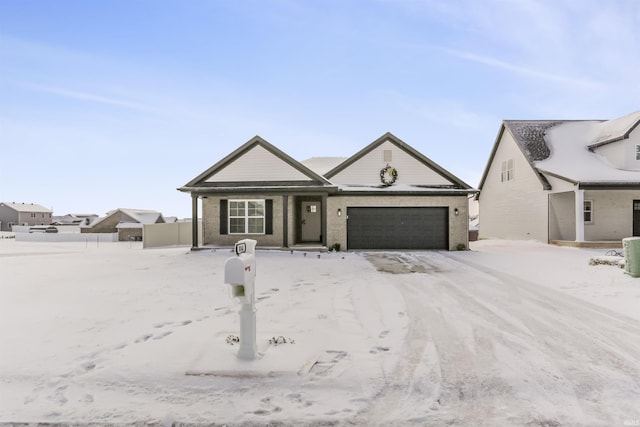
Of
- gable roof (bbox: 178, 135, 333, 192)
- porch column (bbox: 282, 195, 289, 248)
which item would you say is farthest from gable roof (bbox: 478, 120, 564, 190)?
porch column (bbox: 282, 195, 289, 248)

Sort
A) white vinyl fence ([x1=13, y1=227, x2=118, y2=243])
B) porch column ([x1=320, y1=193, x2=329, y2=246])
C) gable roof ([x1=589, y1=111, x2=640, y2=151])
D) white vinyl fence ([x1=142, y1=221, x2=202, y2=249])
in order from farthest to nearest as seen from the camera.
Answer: white vinyl fence ([x1=13, y1=227, x2=118, y2=243]) < white vinyl fence ([x1=142, y1=221, x2=202, y2=249]) < gable roof ([x1=589, y1=111, x2=640, y2=151]) < porch column ([x1=320, y1=193, x2=329, y2=246])

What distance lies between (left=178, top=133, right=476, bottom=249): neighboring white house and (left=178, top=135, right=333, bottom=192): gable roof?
47 mm

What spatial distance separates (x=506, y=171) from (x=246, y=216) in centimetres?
1731

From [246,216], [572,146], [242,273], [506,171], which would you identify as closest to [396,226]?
[246,216]

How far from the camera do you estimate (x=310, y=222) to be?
1962cm

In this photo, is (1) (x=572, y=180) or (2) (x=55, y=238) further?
(2) (x=55, y=238)

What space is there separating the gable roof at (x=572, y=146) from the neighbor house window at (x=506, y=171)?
65.1 inches

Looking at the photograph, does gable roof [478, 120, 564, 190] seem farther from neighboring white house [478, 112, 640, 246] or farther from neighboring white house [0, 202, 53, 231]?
neighboring white house [0, 202, 53, 231]

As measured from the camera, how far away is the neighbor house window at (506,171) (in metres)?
22.5

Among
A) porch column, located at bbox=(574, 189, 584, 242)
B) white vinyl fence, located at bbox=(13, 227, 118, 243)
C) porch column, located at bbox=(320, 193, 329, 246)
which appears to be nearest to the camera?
porch column, located at bbox=(320, 193, 329, 246)

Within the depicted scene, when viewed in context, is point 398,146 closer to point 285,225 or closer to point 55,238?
point 285,225

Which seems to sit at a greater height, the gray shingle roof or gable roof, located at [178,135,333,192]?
the gray shingle roof

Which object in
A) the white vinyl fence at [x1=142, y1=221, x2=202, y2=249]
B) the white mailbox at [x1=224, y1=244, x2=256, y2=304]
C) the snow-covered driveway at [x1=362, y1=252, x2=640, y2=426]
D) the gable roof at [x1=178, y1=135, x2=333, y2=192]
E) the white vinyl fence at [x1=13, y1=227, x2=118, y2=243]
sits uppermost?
the gable roof at [x1=178, y1=135, x2=333, y2=192]

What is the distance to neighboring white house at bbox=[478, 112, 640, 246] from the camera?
1762 centimetres
